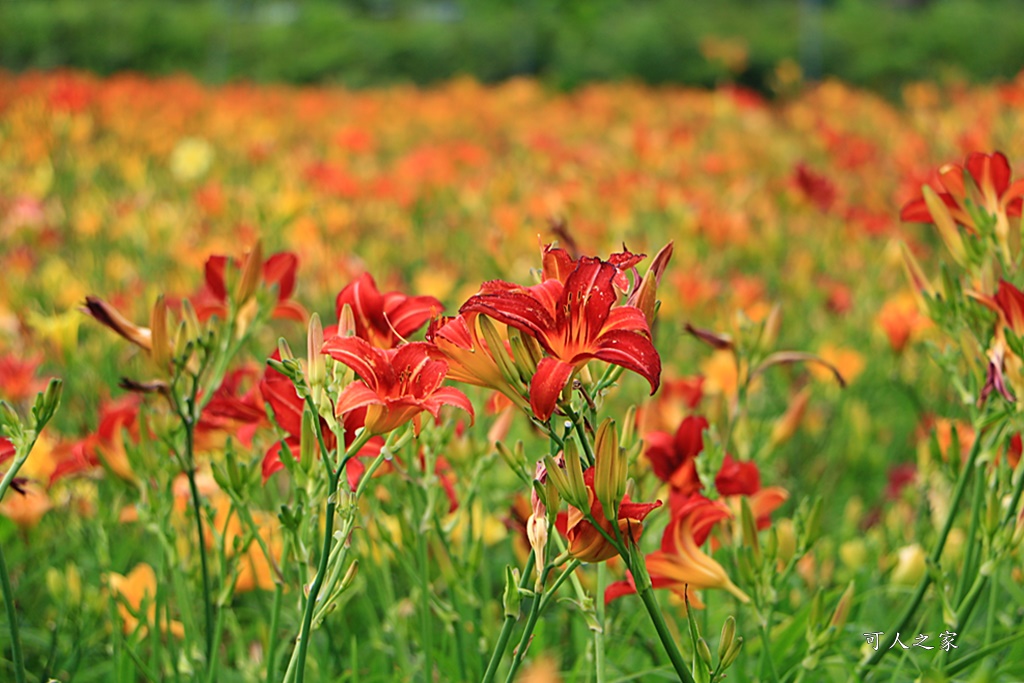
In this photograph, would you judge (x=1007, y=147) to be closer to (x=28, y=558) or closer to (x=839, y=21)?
(x=28, y=558)

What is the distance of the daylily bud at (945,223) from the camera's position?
1.10m

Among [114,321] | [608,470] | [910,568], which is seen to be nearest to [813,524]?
[608,470]

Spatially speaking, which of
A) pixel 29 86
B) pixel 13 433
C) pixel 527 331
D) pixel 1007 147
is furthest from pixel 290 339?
pixel 29 86

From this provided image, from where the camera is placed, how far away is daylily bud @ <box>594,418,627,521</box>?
72 cm

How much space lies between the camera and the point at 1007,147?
12.8ft

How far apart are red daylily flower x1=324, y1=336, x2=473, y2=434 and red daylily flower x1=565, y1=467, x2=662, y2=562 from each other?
0.43 feet

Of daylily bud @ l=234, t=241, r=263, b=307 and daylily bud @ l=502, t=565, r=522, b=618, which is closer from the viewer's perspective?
daylily bud @ l=502, t=565, r=522, b=618

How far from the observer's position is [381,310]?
953 millimetres

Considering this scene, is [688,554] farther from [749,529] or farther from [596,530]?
[596,530]

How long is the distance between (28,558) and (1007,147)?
3.74m

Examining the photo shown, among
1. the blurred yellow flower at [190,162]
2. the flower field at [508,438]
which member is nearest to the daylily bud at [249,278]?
the flower field at [508,438]

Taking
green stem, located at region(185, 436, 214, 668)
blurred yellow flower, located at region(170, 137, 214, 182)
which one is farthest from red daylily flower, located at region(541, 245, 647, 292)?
blurred yellow flower, located at region(170, 137, 214, 182)

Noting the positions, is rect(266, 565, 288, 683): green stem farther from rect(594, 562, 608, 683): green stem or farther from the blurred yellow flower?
the blurred yellow flower

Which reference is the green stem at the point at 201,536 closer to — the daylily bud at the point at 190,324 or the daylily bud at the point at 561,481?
the daylily bud at the point at 190,324
